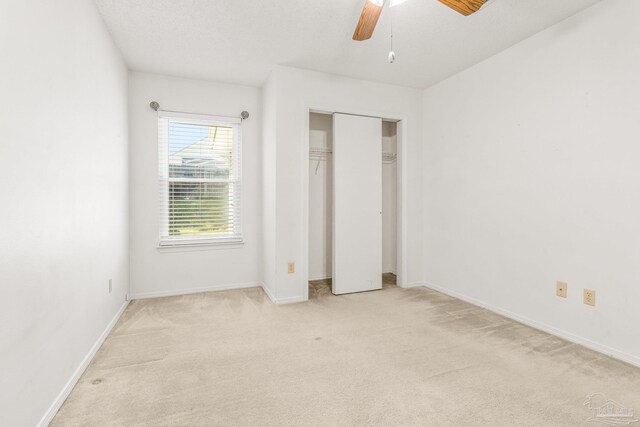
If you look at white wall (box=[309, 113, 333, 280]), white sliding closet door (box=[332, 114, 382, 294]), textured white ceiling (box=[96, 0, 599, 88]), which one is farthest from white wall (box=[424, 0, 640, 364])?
white wall (box=[309, 113, 333, 280])

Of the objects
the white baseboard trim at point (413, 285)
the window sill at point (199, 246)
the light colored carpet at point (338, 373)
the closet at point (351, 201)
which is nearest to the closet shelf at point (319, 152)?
the closet at point (351, 201)

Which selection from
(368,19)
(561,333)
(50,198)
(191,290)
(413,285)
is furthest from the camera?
(413,285)

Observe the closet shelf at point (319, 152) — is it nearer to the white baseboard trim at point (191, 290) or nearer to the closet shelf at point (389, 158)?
the closet shelf at point (389, 158)

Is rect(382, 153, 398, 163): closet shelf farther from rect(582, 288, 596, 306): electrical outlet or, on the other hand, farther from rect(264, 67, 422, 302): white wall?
Answer: rect(582, 288, 596, 306): electrical outlet

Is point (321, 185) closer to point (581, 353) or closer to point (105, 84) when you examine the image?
point (105, 84)

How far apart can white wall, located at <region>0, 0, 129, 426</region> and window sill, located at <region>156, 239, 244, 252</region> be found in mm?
1006

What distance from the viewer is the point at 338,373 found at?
194 centimetres

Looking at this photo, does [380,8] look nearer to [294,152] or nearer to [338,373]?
[294,152]

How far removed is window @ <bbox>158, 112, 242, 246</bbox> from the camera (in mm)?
3551

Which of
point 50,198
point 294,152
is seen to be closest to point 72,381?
point 50,198

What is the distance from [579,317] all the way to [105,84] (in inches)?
162

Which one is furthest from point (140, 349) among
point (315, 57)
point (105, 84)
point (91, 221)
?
point (315, 57)

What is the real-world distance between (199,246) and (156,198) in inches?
28.0

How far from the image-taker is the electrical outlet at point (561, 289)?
2461mm
